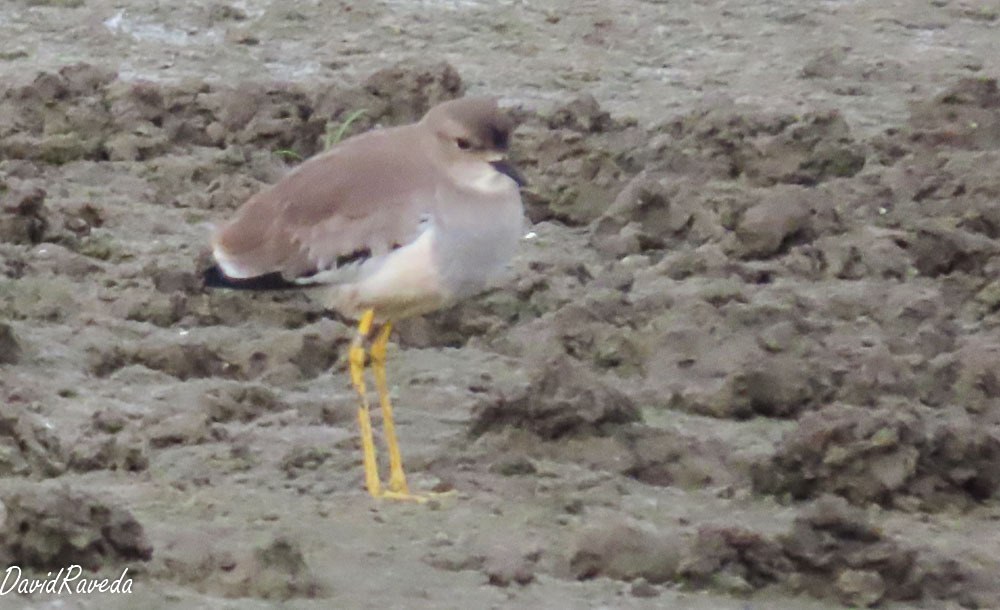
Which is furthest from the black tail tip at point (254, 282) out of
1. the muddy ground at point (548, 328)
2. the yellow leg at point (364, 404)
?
the muddy ground at point (548, 328)

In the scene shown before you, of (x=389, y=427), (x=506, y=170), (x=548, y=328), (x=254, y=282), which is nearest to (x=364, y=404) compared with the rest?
(x=389, y=427)

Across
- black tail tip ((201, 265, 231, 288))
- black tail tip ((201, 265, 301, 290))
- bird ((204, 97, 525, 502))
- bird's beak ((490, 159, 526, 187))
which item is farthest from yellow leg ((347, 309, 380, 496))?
bird's beak ((490, 159, 526, 187))

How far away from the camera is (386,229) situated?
5.52 meters

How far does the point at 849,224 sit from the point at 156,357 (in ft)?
8.81

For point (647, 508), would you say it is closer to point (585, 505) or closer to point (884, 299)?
point (585, 505)

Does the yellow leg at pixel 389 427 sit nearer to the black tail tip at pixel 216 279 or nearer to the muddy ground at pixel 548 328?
the muddy ground at pixel 548 328

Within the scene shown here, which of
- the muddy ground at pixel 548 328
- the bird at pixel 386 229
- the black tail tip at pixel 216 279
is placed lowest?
the muddy ground at pixel 548 328

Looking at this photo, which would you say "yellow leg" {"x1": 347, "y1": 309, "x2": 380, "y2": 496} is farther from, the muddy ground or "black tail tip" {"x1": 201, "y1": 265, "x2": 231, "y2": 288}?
"black tail tip" {"x1": 201, "y1": 265, "x2": 231, "y2": 288}

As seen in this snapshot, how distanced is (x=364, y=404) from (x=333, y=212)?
511 mm

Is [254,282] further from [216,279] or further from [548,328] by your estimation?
[548,328]

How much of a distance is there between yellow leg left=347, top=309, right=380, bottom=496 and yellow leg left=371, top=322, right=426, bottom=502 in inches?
1.7

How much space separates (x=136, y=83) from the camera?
8.85 metres

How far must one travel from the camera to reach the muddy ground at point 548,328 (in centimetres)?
478

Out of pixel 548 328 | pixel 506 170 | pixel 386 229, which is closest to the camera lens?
pixel 386 229
